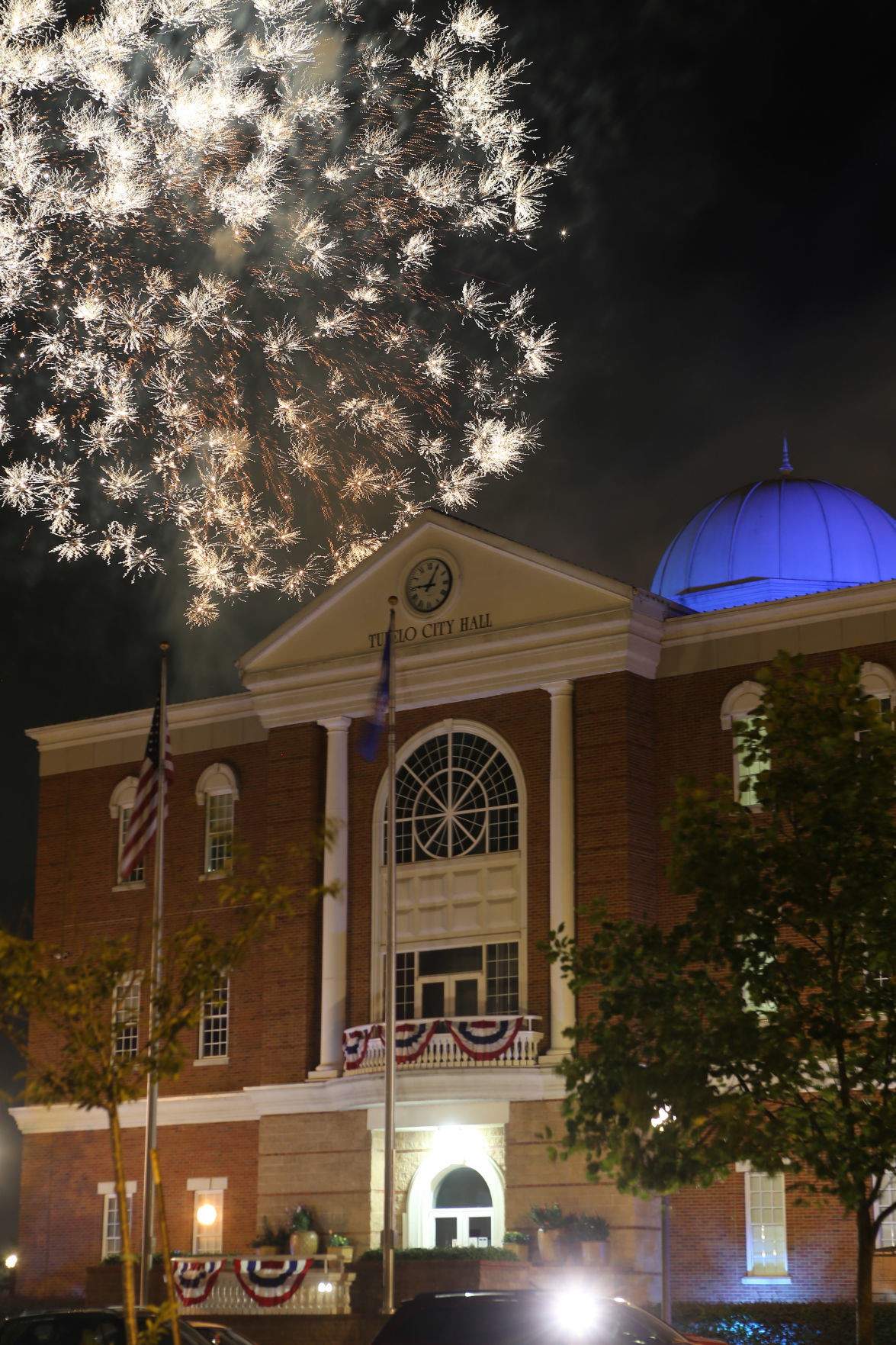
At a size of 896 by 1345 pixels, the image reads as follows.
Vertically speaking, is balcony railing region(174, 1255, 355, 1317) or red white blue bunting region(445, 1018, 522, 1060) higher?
red white blue bunting region(445, 1018, 522, 1060)

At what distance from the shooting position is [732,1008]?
2362 centimetres

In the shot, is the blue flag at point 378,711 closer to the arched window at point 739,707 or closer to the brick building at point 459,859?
the brick building at point 459,859

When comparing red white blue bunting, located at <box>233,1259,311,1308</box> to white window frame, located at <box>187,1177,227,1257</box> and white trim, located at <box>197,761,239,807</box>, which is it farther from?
white trim, located at <box>197,761,239,807</box>

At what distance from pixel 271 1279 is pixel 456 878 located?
9.82 metres

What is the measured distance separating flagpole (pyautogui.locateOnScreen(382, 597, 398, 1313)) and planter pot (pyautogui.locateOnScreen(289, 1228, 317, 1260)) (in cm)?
321

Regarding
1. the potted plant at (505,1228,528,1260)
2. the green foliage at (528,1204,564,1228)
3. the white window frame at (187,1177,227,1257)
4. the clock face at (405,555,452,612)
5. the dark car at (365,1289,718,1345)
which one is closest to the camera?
the dark car at (365,1289,718,1345)

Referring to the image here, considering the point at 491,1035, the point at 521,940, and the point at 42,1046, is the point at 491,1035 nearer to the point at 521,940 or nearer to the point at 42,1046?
the point at 521,940

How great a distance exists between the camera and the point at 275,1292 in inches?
1474

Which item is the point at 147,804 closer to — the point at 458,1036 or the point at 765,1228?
the point at 458,1036

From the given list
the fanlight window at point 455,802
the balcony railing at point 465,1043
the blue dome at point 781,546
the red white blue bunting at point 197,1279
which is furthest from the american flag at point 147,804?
the blue dome at point 781,546

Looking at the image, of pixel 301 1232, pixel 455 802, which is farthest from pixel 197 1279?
pixel 455 802

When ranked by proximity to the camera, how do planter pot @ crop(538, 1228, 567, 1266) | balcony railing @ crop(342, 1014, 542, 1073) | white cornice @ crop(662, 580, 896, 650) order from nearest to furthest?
planter pot @ crop(538, 1228, 567, 1266)
white cornice @ crop(662, 580, 896, 650)
balcony railing @ crop(342, 1014, 542, 1073)

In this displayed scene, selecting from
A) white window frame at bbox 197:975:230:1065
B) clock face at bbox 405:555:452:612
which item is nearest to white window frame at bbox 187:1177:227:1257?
white window frame at bbox 197:975:230:1065

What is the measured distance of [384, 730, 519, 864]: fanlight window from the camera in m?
42.4
